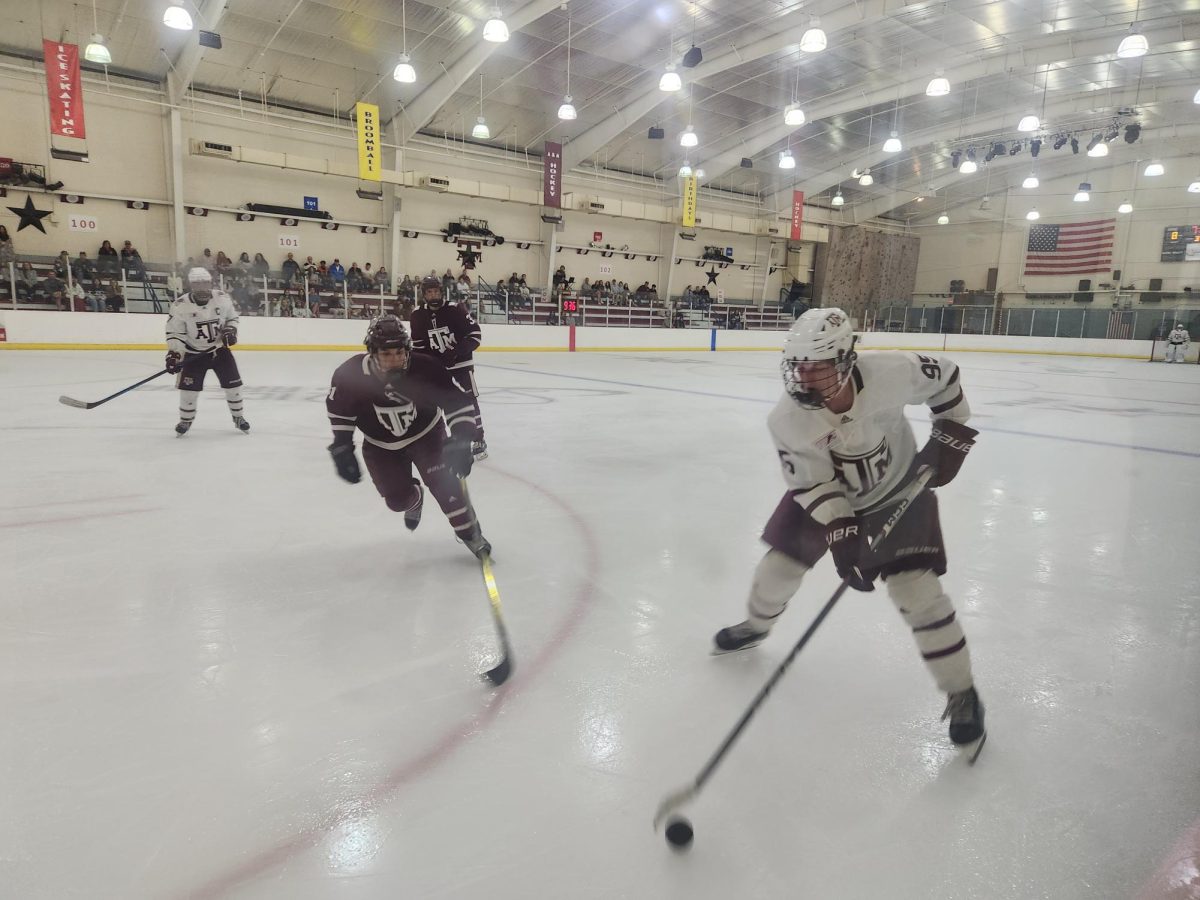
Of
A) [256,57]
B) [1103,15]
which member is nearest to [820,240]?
[1103,15]

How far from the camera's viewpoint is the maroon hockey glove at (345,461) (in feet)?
9.53

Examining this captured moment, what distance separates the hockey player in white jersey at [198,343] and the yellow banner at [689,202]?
17994 millimetres

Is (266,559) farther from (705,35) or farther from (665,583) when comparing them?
(705,35)

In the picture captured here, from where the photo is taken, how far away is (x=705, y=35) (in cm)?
1638

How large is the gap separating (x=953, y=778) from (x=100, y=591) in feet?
9.63

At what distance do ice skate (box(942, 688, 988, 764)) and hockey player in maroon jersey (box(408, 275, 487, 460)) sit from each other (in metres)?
3.59

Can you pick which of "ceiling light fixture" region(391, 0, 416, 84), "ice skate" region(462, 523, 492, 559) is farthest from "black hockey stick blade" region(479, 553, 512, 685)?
"ceiling light fixture" region(391, 0, 416, 84)

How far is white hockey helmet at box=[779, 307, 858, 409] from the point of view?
5.70 feet

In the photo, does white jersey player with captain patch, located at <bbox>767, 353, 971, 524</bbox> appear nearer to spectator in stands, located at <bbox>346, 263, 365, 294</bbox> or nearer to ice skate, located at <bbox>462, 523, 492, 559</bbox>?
ice skate, located at <bbox>462, 523, 492, 559</bbox>

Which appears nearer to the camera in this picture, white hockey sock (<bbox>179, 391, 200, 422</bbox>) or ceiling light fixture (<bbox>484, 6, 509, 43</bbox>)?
white hockey sock (<bbox>179, 391, 200, 422</bbox>)

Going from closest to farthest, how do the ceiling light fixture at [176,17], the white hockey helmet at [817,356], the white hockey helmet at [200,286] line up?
the white hockey helmet at [817,356]
the white hockey helmet at [200,286]
the ceiling light fixture at [176,17]

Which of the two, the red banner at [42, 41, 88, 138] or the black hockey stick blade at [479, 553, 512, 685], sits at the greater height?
the red banner at [42, 41, 88, 138]

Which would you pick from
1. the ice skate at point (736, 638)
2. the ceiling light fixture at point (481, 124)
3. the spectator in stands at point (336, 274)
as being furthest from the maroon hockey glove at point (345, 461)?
the spectator in stands at point (336, 274)

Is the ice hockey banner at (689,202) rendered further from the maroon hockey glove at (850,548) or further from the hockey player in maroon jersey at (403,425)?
the maroon hockey glove at (850,548)
